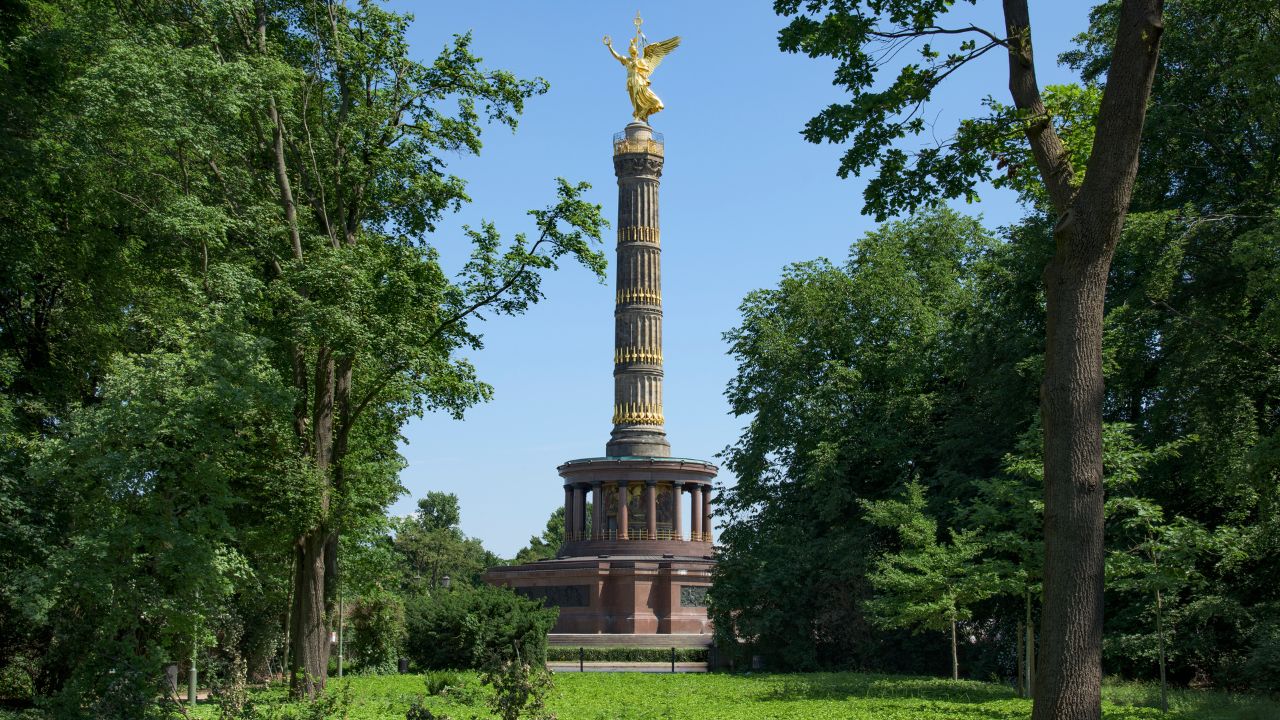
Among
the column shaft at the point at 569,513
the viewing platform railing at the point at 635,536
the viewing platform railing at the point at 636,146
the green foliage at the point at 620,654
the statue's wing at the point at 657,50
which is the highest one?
the statue's wing at the point at 657,50

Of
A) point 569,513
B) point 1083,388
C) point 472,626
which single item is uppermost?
point 1083,388

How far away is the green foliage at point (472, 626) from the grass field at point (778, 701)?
199 cm

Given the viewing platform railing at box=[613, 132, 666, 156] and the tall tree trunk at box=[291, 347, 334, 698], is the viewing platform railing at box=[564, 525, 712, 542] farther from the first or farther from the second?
the tall tree trunk at box=[291, 347, 334, 698]

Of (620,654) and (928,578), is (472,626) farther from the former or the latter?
(928,578)

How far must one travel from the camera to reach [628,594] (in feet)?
138

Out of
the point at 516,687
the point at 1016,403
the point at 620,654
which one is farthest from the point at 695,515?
the point at 516,687

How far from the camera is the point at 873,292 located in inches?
1250

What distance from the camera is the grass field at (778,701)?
623 inches

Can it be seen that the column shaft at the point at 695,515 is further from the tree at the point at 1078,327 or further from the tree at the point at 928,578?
the tree at the point at 1078,327

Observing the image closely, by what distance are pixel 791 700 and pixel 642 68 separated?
38383 mm

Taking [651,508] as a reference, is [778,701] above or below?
below

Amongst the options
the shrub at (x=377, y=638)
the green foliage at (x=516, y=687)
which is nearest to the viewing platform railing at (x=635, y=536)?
the shrub at (x=377, y=638)

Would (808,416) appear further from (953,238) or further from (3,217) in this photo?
(3,217)

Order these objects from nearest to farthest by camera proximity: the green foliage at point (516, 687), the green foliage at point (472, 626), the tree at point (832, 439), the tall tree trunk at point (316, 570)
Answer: the green foliage at point (516, 687)
the tall tree trunk at point (316, 570)
the green foliage at point (472, 626)
the tree at point (832, 439)
